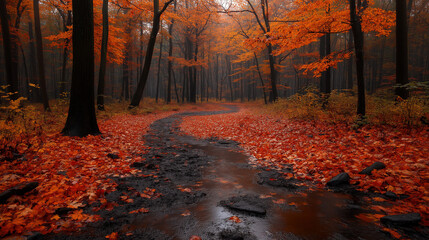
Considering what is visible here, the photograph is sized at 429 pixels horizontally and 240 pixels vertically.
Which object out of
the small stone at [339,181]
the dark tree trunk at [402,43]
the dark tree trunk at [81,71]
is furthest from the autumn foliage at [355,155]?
the dark tree trunk at [81,71]

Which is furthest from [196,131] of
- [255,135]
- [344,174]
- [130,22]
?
[130,22]

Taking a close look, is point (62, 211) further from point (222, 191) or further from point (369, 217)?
point (369, 217)

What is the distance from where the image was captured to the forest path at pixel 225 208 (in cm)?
276

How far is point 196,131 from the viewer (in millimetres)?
11086

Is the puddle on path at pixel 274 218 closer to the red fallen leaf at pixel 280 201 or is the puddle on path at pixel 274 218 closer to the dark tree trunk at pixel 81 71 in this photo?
the red fallen leaf at pixel 280 201

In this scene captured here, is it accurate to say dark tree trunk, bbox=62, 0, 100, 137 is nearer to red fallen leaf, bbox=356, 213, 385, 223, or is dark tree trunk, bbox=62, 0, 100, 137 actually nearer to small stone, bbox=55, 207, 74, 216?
small stone, bbox=55, 207, 74, 216

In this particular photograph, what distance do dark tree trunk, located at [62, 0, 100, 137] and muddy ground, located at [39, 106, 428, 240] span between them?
343 centimetres

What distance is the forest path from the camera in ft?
9.05

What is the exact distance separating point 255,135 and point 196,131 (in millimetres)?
3415

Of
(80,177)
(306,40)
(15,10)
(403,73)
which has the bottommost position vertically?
(80,177)

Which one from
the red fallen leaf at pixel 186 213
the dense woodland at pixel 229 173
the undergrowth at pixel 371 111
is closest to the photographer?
the dense woodland at pixel 229 173

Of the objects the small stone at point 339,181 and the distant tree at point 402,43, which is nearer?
the small stone at point 339,181

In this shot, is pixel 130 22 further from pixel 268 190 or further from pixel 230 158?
pixel 268 190

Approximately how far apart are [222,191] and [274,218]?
1286 millimetres
